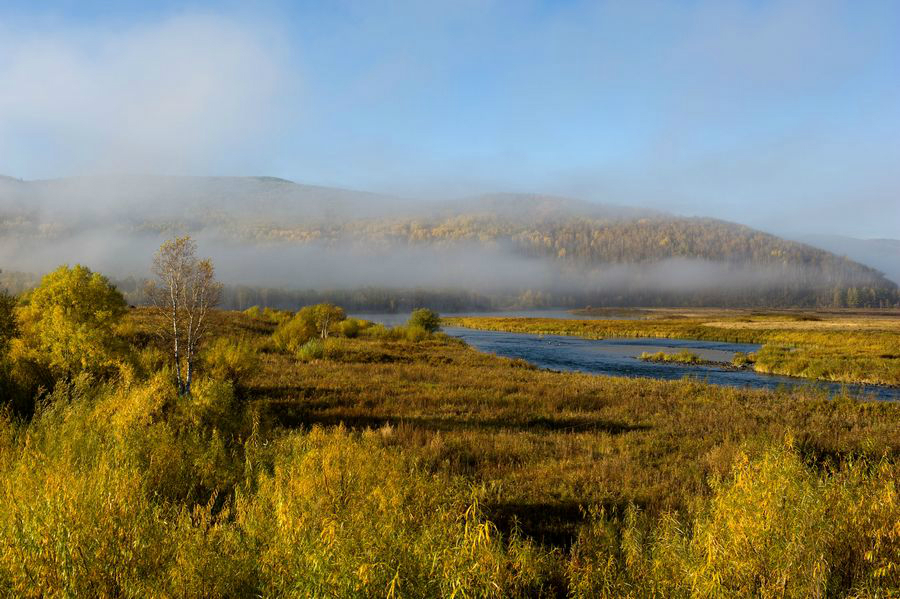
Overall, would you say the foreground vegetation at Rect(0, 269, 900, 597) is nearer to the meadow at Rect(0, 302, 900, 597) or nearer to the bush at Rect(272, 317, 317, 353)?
the meadow at Rect(0, 302, 900, 597)

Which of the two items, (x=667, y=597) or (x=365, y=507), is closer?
(x=667, y=597)

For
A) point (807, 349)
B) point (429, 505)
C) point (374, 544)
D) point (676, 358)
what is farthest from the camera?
point (807, 349)

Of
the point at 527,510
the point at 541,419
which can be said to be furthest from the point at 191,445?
the point at 541,419

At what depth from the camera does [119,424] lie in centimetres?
720

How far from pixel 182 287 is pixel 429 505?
975cm

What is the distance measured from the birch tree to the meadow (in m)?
1.52

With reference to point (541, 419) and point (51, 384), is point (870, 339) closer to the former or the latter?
point (541, 419)

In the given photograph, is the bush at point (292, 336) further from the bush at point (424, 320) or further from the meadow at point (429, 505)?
the bush at point (424, 320)

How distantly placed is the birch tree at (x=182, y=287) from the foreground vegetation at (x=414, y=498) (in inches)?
60.0

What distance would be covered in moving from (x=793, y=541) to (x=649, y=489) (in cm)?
388

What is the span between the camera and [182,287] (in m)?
11.8

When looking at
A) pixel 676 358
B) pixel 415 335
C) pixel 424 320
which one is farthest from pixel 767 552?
pixel 424 320

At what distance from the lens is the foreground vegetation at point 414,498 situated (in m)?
3.26

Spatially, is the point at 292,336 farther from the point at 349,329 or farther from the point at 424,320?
the point at 424,320
